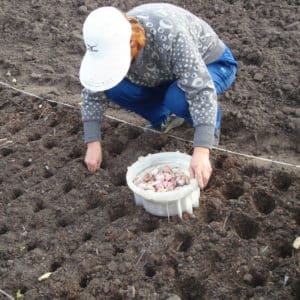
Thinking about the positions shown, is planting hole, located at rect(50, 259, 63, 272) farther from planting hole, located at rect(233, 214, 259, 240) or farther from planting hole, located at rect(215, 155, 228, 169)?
planting hole, located at rect(215, 155, 228, 169)

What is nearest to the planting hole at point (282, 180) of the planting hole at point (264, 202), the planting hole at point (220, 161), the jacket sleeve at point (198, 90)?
the planting hole at point (264, 202)

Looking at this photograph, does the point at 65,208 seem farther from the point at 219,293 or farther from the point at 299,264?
the point at 299,264

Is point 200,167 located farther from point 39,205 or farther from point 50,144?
point 50,144

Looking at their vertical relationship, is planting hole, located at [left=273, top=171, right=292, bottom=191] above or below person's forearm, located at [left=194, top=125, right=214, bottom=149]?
below

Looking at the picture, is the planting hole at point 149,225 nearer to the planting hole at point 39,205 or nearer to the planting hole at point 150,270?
the planting hole at point 150,270

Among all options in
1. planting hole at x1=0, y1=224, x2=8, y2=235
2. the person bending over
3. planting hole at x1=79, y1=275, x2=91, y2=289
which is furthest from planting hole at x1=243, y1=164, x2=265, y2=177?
planting hole at x1=0, y1=224, x2=8, y2=235

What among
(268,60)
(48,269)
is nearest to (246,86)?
(268,60)

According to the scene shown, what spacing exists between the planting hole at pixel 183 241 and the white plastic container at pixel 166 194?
0.10m

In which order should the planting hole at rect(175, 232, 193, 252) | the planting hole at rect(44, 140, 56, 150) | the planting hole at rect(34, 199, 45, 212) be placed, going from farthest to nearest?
the planting hole at rect(44, 140, 56, 150)
the planting hole at rect(34, 199, 45, 212)
the planting hole at rect(175, 232, 193, 252)

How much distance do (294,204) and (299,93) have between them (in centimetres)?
93

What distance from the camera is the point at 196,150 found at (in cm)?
222

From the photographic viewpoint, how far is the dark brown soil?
2.17 meters

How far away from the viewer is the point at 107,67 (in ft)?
6.95

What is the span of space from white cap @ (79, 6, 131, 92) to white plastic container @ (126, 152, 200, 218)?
0.50 metres
